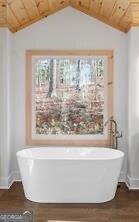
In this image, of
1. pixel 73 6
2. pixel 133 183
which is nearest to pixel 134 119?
pixel 133 183

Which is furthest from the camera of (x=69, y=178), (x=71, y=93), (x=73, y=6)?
(x=71, y=93)

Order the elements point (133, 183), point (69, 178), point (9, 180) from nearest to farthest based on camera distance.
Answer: point (69, 178), point (133, 183), point (9, 180)

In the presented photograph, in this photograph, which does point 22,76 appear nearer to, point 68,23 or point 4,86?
point 4,86

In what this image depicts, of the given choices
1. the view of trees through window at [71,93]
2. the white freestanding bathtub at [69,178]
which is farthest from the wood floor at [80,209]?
the view of trees through window at [71,93]

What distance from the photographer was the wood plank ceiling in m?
4.41

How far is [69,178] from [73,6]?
9.37 feet

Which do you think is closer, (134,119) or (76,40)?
(134,119)

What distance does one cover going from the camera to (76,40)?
529 cm

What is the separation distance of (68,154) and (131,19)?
227 centimetres

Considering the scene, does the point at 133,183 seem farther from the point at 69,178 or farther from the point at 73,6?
the point at 73,6

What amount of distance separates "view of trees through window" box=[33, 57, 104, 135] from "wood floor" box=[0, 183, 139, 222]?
4.35ft

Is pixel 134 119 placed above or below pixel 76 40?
below

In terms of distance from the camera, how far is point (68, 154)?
16.4 ft

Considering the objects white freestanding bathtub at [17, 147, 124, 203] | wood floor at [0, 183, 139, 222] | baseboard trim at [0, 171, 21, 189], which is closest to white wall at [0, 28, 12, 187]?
baseboard trim at [0, 171, 21, 189]
